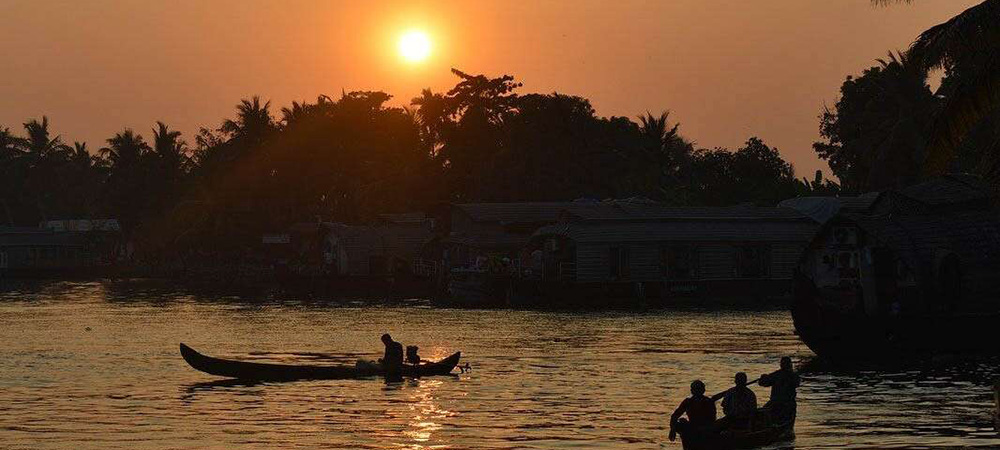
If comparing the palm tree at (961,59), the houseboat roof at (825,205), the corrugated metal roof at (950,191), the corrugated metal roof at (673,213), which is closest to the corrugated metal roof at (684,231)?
the corrugated metal roof at (673,213)

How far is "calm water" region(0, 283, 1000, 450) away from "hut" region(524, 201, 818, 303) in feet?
34.0

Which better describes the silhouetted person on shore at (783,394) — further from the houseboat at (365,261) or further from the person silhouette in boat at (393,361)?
the houseboat at (365,261)

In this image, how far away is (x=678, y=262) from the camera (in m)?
84.9

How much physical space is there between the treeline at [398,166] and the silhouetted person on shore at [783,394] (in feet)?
265

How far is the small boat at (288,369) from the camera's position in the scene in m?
41.8

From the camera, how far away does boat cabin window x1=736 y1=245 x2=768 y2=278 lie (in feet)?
283

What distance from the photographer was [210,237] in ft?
441

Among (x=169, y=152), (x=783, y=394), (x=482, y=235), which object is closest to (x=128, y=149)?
(x=169, y=152)

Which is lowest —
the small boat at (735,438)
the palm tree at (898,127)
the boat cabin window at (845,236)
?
the small boat at (735,438)

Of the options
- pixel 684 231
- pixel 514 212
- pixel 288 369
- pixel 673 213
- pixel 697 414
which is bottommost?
pixel 697 414

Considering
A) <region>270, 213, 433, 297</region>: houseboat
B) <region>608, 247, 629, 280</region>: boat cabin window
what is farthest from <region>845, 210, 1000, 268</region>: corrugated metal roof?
<region>270, 213, 433, 297</region>: houseboat

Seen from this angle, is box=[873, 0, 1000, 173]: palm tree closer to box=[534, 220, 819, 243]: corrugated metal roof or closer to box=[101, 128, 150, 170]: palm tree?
box=[534, 220, 819, 243]: corrugated metal roof

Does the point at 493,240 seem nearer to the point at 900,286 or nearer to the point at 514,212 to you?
the point at 514,212

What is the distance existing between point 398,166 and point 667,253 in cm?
5208
